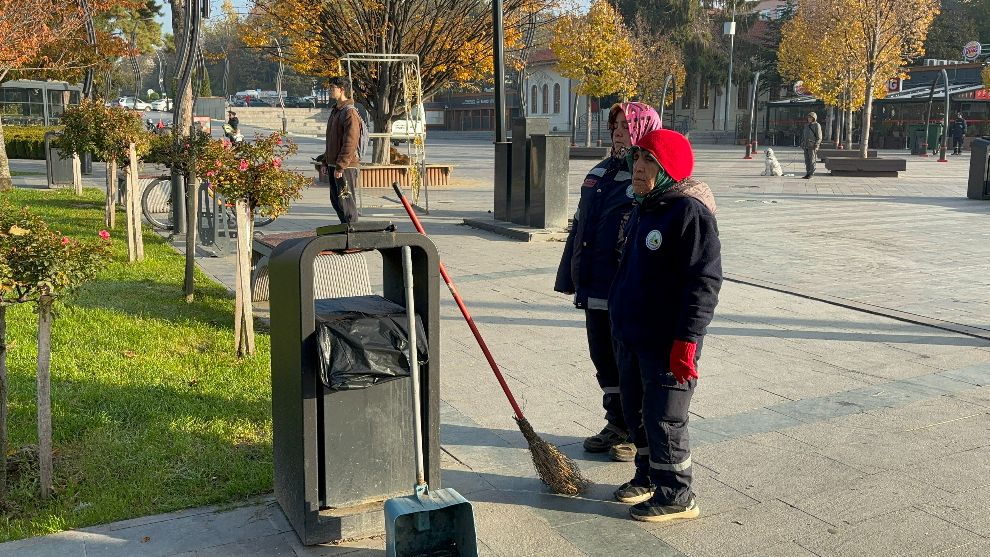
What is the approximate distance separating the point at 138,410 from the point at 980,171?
17.8m

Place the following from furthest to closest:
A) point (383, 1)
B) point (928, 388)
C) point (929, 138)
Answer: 1. point (929, 138)
2. point (383, 1)
3. point (928, 388)

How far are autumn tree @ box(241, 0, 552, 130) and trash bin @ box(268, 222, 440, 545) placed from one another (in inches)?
671

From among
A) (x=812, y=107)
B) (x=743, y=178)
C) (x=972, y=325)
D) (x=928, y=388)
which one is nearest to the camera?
(x=928, y=388)

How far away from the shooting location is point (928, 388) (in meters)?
5.97

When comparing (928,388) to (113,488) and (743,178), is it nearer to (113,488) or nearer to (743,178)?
(113,488)

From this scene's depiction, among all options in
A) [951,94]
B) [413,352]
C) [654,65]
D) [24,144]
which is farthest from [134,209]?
[654,65]

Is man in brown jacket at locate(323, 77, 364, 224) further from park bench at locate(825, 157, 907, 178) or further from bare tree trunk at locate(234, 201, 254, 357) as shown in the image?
park bench at locate(825, 157, 907, 178)

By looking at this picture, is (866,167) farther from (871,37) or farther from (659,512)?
(659,512)

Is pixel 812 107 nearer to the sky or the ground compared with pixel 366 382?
nearer to the sky

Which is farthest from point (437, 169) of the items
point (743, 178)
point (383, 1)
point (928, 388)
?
point (928, 388)

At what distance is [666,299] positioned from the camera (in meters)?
3.94

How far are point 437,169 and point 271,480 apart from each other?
17.8m

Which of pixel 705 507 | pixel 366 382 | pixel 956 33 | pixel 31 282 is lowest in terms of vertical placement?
pixel 705 507

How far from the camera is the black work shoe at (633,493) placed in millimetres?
4211
